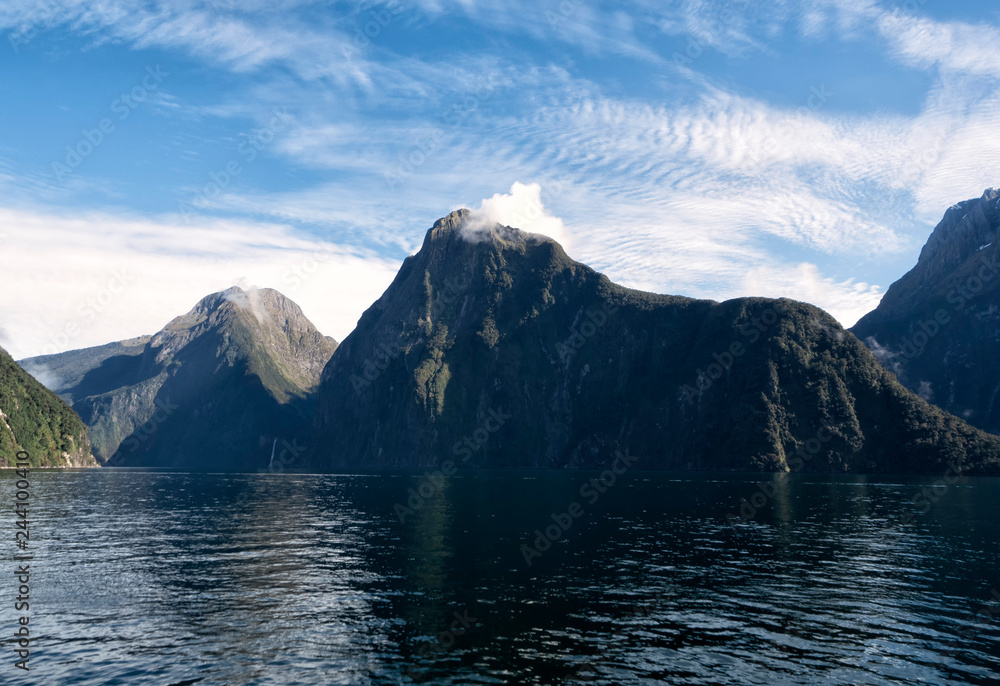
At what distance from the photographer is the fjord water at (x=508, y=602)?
98.4 ft

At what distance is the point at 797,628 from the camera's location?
36250mm

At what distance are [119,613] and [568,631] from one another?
92.8ft

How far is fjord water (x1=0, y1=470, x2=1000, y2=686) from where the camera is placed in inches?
1181

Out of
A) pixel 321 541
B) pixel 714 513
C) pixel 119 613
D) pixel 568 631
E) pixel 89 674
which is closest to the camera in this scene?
pixel 89 674

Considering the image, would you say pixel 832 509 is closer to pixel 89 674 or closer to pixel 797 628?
pixel 797 628

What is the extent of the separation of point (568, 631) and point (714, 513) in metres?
65.7

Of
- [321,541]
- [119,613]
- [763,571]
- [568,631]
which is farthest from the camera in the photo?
[321,541]

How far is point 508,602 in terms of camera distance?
135 ft

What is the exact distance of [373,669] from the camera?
2998cm

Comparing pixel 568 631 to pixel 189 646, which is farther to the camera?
pixel 568 631

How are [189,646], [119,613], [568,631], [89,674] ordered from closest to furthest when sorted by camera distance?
[89,674] → [189,646] → [568,631] → [119,613]

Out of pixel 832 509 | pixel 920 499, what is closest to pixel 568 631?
pixel 832 509

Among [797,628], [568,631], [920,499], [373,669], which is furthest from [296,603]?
[920,499]

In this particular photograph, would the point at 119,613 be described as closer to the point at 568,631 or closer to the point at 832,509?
the point at 568,631
